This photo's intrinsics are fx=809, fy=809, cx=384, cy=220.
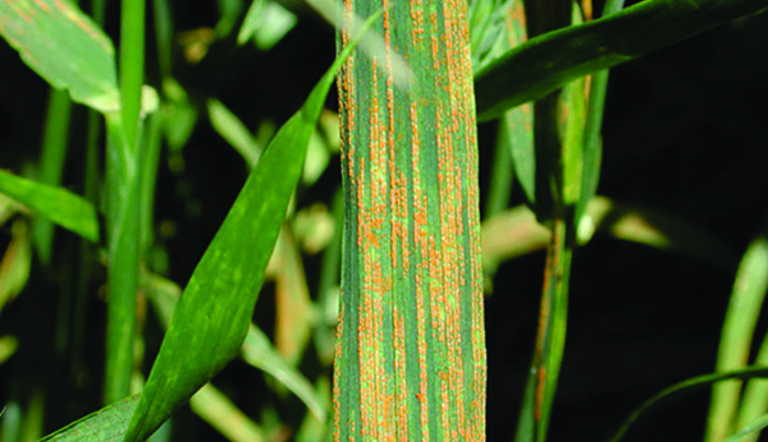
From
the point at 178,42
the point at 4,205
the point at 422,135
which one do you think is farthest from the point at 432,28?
the point at 4,205

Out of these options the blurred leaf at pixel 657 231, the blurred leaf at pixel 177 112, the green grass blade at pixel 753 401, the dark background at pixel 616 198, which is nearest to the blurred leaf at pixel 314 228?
the dark background at pixel 616 198

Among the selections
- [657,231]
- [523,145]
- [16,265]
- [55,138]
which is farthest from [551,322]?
[16,265]

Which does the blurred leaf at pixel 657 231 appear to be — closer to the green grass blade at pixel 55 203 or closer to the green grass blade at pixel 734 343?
the green grass blade at pixel 734 343

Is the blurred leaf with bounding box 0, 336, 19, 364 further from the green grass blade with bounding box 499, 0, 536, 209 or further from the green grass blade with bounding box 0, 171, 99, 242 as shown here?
the green grass blade with bounding box 499, 0, 536, 209

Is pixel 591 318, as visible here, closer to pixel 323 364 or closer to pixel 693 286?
pixel 693 286

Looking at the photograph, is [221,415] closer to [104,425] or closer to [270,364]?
[270,364]
